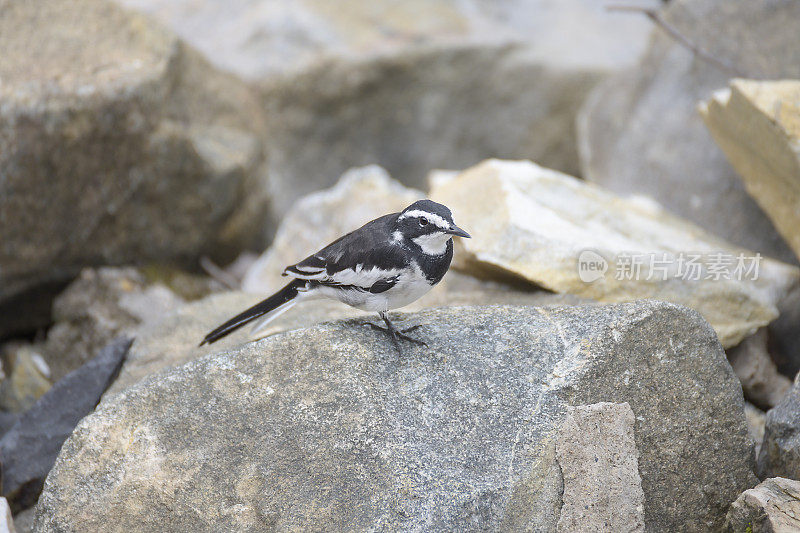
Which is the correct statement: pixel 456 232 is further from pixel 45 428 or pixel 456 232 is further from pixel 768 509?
pixel 45 428

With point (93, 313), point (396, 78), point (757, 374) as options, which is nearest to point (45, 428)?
point (93, 313)

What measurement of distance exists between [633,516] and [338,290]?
2.00m

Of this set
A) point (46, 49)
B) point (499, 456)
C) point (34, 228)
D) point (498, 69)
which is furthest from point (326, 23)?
point (499, 456)

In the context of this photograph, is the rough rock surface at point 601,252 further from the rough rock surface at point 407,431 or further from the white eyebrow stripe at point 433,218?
the white eyebrow stripe at point 433,218

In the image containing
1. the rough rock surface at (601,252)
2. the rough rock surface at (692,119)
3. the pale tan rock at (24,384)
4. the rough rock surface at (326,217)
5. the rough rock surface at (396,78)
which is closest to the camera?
the rough rock surface at (601,252)

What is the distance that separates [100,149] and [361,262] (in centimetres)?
325

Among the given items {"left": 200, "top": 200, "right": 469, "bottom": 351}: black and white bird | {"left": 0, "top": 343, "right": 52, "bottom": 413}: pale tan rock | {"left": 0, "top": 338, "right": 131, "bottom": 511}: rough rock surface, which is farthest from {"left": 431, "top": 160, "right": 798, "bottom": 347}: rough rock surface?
{"left": 0, "top": 343, "right": 52, "bottom": 413}: pale tan rock

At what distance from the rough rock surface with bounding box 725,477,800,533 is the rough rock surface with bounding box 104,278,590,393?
5.61ft

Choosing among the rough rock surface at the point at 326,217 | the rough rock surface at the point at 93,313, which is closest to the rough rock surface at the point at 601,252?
the rough rock surface at the point at 326,217

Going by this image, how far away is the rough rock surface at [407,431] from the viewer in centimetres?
339

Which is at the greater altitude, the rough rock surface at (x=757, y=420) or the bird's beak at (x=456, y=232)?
the bird's beak at (x=456, y=232)

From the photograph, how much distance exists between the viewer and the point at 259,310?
4543 mm

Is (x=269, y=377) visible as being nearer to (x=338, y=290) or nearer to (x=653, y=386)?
(x=338, y=290)

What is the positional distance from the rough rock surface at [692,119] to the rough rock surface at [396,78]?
73.0 inches
